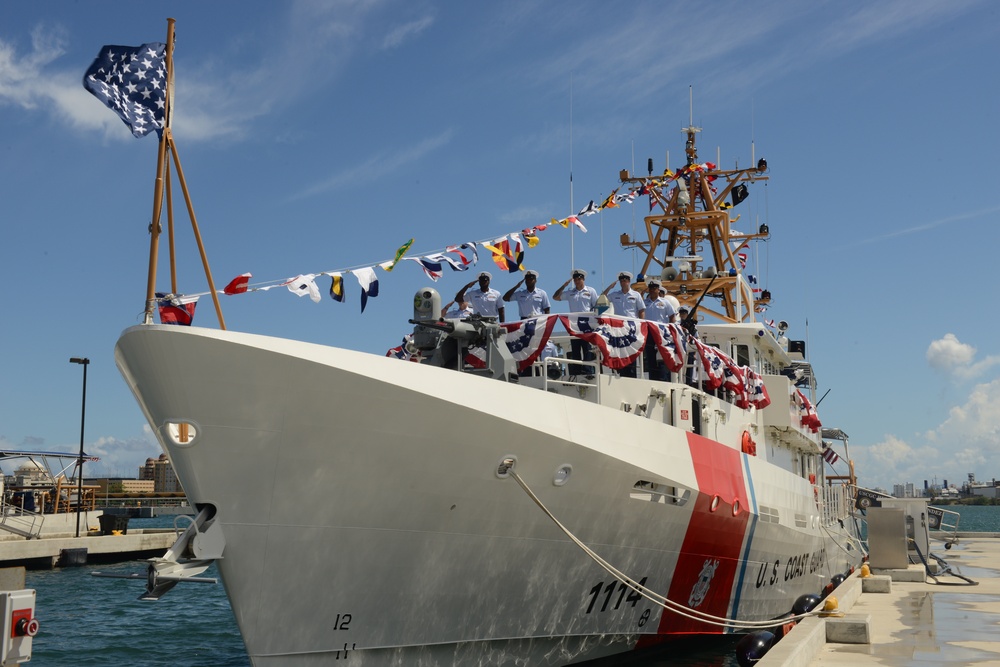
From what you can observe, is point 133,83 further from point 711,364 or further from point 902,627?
point 902,627

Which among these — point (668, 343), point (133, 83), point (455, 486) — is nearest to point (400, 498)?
point (455, 486)

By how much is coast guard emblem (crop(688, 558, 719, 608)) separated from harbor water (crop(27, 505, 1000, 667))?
1.10 metres

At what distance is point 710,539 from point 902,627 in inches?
103

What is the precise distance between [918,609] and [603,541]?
19.0 ft

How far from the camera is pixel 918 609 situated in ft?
43.5

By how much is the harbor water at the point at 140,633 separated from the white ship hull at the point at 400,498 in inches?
85.2

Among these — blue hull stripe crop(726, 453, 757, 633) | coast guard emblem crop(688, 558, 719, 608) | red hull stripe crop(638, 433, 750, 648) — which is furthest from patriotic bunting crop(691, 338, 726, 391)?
coast guard emblem crop(688, 558, 719, 608)

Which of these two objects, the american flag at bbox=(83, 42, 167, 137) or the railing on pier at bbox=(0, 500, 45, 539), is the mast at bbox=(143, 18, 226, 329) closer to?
the american flag at bbox=(83, 42, 167, 137)

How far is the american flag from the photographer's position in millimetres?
8492

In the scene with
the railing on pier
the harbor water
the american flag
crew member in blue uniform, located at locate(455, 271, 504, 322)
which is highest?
the american flag

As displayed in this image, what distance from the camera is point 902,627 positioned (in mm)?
11617

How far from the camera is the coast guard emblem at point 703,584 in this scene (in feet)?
41.7

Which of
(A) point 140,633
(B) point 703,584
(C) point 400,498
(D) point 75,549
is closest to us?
(C) point 400,498

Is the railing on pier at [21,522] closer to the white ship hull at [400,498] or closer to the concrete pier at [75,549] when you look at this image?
the concrete pier at [75,549]
